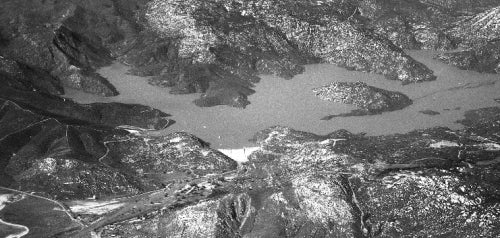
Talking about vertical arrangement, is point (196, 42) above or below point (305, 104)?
above

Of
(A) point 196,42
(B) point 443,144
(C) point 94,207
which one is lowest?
(C) point 94,207

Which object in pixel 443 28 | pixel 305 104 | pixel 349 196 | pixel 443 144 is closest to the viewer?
pixel 349 196

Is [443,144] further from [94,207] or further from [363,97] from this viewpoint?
[94,207]

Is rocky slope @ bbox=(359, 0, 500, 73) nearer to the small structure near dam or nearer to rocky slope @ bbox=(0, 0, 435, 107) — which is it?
rocky slope @ bbox=(0, 0, 435, 107)

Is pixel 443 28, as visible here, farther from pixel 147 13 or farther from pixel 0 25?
pixel 0 25

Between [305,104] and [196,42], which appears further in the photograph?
[196,42]

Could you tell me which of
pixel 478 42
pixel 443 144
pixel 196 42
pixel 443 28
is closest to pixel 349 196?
pixel 443 144

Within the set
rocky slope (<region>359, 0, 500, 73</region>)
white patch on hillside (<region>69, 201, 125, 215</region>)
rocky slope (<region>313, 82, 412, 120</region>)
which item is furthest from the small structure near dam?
rocky slope (<region>359, 0, 500, 73</region>)

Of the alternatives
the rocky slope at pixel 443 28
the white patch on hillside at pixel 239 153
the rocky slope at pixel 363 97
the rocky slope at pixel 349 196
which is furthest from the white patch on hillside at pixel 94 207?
the rocky slope at pixel 443 28
